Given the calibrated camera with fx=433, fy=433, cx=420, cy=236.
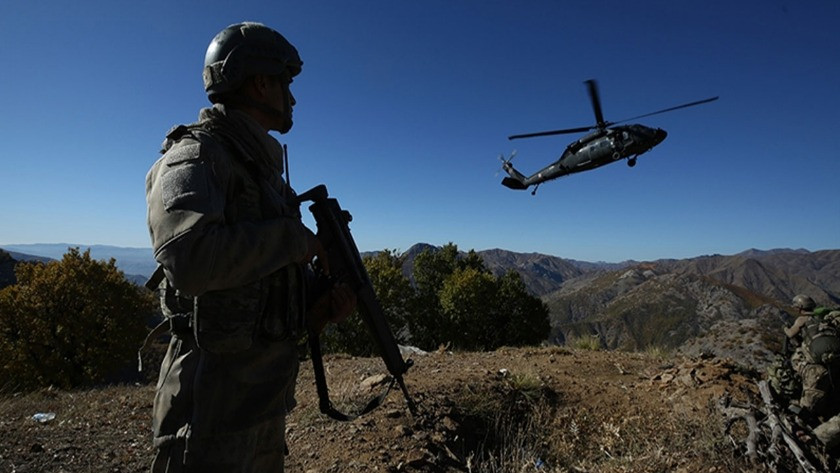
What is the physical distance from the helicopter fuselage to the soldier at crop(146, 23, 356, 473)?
15190 mm

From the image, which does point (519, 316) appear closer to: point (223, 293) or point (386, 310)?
point (386, 310)

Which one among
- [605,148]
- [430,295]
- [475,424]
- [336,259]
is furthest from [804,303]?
[430,295]

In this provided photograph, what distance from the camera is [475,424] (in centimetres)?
593

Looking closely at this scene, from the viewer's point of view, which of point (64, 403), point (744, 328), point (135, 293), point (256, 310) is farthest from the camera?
point (135, 293)

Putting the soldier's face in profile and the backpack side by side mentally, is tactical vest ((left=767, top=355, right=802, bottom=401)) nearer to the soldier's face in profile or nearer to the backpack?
the backpack

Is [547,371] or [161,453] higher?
[161,453]

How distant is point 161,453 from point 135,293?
25.0m

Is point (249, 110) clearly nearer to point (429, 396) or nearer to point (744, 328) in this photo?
point (429, 396)

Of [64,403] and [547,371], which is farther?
[547,371]

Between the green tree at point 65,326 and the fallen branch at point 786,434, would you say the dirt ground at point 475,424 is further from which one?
the green tree at point 65,326

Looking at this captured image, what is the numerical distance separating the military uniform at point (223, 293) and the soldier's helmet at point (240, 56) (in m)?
0.14

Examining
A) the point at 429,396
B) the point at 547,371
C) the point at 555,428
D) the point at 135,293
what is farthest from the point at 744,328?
the point at 135,293

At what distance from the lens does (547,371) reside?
816cm

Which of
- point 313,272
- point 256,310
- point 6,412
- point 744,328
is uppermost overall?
point 313,272
